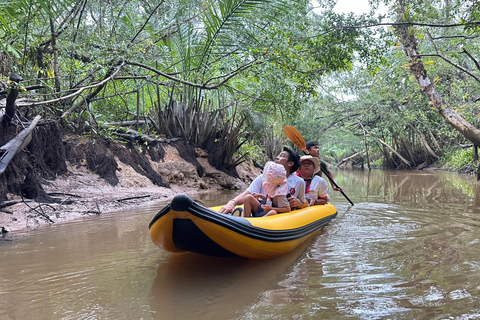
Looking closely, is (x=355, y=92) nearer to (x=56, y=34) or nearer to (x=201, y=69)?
(x=201, y=69)

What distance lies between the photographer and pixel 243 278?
2988 millimetres

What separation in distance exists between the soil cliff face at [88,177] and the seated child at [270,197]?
2863 mm

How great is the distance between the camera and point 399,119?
19.5m

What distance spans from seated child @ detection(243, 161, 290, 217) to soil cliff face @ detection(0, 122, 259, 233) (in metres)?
2.86

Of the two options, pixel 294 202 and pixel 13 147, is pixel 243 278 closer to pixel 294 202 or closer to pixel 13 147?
pixel 294 202

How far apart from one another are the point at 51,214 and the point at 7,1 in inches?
117

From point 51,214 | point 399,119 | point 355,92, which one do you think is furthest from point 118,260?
point 355,92

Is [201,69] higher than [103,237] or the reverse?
higher

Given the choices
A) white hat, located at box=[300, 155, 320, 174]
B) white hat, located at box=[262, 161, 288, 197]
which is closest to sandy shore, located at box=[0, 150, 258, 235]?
white hat, located at box=[262, 161, 288, 197]

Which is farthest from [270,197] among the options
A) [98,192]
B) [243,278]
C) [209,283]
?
[98,192]

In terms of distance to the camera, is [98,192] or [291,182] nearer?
[291,182]

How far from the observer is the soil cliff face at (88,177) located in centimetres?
509

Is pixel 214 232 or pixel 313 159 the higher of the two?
pixel 313 159

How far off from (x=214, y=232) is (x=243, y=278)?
442 millimetres
